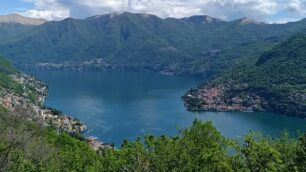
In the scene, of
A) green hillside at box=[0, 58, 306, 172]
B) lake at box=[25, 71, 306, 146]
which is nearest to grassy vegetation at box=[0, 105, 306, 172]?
green hillside at box=[0, 58, 306, 172]

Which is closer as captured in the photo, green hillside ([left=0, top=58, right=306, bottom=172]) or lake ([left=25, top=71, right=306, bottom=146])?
green hillside ([left=0, top=58, right=306, bottom=172])

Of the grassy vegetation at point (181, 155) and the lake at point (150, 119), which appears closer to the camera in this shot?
the grassy vegetation at point (181, 155)

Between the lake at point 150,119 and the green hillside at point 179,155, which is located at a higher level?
the green hillside at point 179,155

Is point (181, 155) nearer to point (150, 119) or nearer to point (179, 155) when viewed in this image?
point (179, 155)

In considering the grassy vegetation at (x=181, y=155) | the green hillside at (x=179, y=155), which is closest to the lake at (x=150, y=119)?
the grassy vegetation at (x=181, y=155)

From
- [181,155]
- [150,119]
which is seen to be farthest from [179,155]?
[150,119]

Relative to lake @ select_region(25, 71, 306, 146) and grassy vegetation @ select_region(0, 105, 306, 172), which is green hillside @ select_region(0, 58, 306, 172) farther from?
lake @ select_region(25, 71, 306, 146)

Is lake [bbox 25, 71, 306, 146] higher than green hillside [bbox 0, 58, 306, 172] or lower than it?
lower

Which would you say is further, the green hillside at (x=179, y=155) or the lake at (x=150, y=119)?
the lake at (x=150, y=119)

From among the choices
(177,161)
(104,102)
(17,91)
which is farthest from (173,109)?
(177,161)

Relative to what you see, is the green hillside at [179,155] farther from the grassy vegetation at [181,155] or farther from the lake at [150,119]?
the lake at [150,119]

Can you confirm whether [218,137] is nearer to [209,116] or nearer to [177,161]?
[177,161]
